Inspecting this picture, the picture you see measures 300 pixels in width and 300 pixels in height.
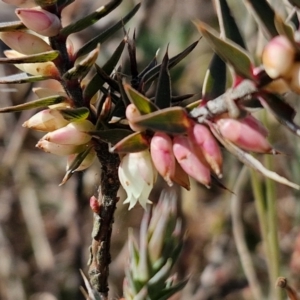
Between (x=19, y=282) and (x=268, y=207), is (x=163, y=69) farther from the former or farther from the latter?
(x=19, y=282)

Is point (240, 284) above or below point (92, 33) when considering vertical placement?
below

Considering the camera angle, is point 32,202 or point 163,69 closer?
point 163,69

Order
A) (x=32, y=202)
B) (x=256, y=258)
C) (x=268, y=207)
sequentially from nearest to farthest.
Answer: (x=268, y=207) → (x=256, y=258) → (x=32, y=202)

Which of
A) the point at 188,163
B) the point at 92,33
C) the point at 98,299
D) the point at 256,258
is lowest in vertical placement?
the point at 256,258

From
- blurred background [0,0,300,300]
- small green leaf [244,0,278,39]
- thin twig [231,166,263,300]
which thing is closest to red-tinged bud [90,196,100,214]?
small green leaf [244,0,278,39]

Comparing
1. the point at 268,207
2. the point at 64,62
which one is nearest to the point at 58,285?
the point at 268,207

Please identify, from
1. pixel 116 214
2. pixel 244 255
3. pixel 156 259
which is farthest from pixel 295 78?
pixel 116 214
